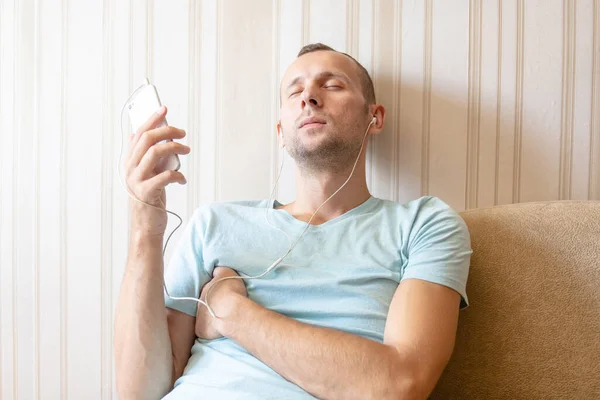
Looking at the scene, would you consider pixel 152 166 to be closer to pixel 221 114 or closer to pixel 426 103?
pixel 221 114

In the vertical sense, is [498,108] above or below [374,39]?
below

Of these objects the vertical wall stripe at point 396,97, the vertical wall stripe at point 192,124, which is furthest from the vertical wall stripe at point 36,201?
the vertical wall stripe at point 396,97

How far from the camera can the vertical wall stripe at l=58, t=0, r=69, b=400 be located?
136 cm

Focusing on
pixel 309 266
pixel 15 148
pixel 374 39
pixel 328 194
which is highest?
pixel 374 39

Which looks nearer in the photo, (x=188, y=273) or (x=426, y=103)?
(x=188, y=273)

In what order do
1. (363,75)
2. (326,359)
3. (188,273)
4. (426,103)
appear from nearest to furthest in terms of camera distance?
(326,359), (188,273), (363,75), (426,103)

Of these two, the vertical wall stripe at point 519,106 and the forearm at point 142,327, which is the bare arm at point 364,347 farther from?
the vertical wall stripe at point 519,106

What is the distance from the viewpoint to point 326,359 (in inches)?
31.8

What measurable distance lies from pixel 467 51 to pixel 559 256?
560 millimetres

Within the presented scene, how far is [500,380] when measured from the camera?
0.96 m

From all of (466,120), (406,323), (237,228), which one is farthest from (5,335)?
(466,120)

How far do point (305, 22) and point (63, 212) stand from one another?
843mm

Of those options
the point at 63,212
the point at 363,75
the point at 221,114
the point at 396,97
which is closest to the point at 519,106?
the point at 396,97

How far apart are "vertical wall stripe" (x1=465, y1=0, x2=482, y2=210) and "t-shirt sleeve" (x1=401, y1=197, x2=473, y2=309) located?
0.25 m
